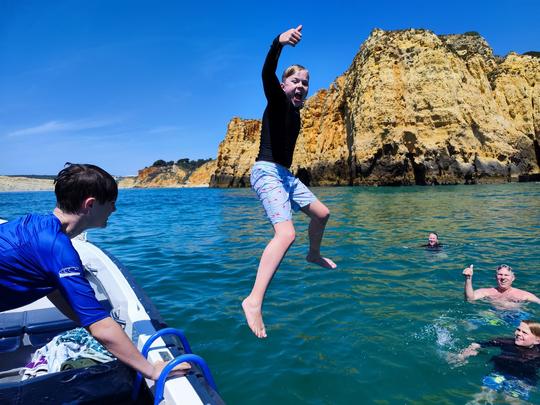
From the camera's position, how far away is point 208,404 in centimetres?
239

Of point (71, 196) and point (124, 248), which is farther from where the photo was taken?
point (124, 248)

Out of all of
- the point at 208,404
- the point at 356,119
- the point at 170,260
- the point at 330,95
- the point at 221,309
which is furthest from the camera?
the point at 330,95

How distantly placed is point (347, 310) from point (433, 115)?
42.3 metres

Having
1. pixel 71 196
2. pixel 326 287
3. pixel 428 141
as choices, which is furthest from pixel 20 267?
pixel 428 141

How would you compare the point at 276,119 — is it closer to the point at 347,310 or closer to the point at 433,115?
the point at 347,310

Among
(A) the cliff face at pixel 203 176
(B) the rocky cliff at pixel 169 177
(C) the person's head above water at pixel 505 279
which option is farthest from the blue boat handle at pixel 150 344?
(B) the rocky cliff at pixel 169 177

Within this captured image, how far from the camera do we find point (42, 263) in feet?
7.88

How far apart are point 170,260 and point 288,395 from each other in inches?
283

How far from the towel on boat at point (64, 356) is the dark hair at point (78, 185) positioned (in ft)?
6.07

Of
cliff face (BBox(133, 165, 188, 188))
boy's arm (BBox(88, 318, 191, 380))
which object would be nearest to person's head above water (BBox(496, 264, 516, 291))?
boy's arm (BBox(88, 318, 191, 380))

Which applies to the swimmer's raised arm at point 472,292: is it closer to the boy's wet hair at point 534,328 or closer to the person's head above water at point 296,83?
the boy's wet hair at point 534,328

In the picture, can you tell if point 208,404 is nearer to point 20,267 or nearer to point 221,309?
point 20,267

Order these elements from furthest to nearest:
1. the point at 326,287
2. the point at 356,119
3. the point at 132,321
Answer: the point at 356,119 → the point at 326,287 → the point at 132,321

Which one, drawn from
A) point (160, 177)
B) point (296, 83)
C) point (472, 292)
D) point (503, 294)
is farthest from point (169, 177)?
point (296, 83)
